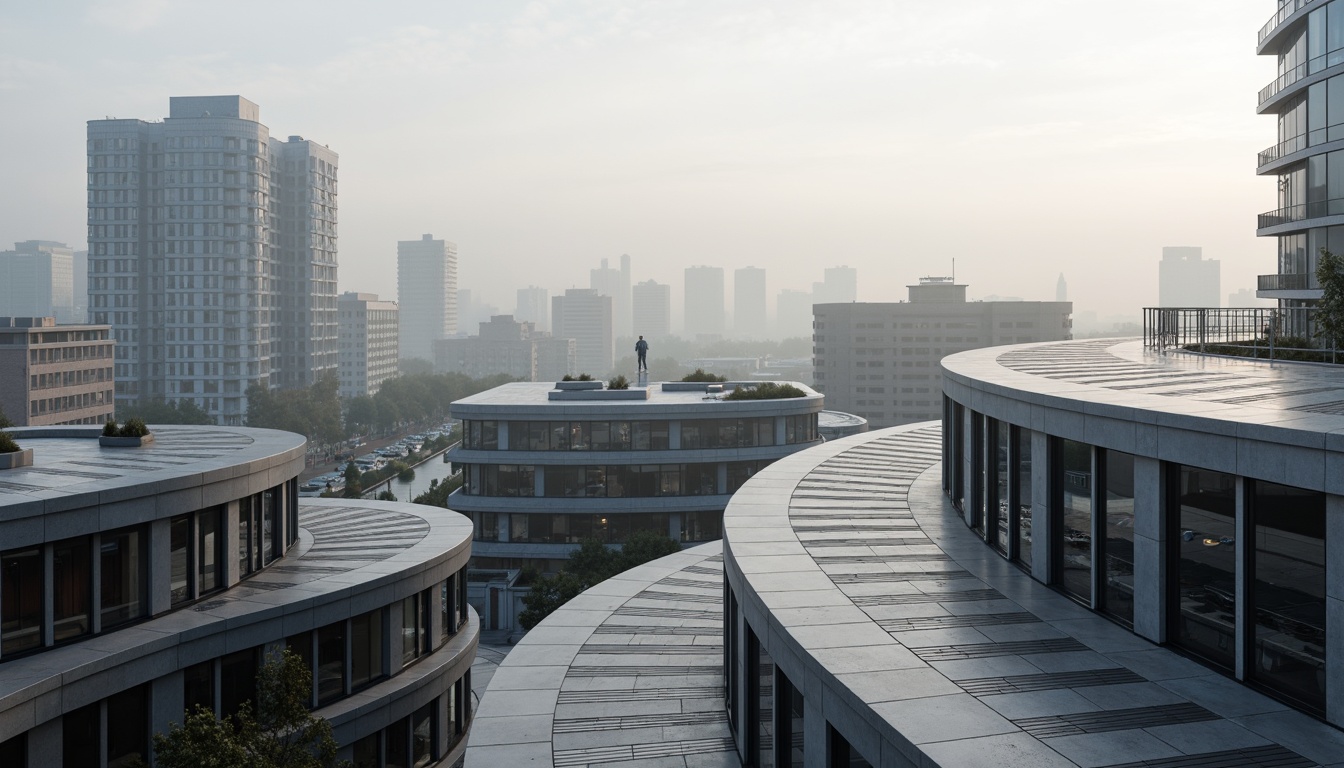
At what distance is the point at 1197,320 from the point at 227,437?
35.8 metres

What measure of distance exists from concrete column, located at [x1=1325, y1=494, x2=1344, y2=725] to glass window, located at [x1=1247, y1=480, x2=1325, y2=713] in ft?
0.51

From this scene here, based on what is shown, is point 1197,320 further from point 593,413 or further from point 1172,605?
point 593,413

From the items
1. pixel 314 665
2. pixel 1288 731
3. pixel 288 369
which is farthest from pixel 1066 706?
pixel 288 369

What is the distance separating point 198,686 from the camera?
Result: 25.2 metres

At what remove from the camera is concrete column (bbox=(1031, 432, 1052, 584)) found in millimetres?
19788

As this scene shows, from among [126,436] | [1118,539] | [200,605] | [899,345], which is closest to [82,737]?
[200,605]

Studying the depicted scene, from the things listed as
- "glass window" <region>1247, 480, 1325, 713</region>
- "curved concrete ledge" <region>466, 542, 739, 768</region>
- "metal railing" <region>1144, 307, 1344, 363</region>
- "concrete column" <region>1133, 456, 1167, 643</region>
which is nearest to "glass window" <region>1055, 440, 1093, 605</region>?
"concrete column" <region>1133, 456, 1167, 643</region>

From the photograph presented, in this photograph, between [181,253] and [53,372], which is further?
[181,253]

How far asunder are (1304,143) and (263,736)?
170ft

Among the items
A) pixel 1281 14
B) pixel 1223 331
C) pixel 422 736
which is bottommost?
pixel 422 736

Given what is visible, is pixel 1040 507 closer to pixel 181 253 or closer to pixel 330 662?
pixel 330 662

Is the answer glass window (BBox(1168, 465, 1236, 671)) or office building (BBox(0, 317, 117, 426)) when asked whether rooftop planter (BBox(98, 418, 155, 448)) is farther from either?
office building (BBox(0, 317, 117, 426))

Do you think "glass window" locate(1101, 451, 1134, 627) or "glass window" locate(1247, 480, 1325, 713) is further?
"glass window" locate(1101, 451, 1134, 627)

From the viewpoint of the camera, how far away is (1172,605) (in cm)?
1628
